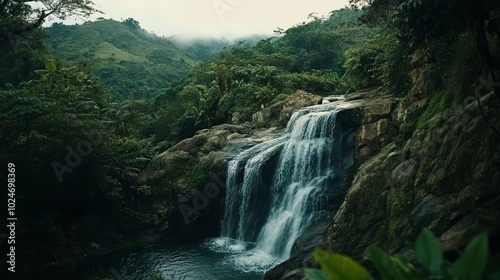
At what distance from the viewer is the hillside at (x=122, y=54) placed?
66.6 metres

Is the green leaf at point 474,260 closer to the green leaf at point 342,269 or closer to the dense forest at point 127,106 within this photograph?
the green leaf at point 342,269

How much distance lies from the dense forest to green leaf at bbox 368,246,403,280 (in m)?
7.39

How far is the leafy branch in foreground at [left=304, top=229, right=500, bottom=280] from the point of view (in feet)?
5.29

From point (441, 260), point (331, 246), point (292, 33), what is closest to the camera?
point (441, 260)

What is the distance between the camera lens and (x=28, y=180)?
17.0 meters

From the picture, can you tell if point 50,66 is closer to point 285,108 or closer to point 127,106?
→ point 127,106

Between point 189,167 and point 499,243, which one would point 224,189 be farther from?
point 499,243

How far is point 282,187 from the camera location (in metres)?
20.1

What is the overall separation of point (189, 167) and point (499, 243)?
19.1 m

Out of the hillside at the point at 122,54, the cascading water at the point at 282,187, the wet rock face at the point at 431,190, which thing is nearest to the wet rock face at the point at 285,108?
the cascading water at the point at 282,187

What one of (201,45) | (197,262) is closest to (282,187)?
(197,262)

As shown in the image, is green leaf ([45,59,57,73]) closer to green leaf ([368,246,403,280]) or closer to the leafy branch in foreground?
the leafy branch in foreground

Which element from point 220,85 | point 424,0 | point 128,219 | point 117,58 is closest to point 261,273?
point 128,219

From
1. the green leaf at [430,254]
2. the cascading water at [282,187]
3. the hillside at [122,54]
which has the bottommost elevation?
the cascading water at [282,187]
